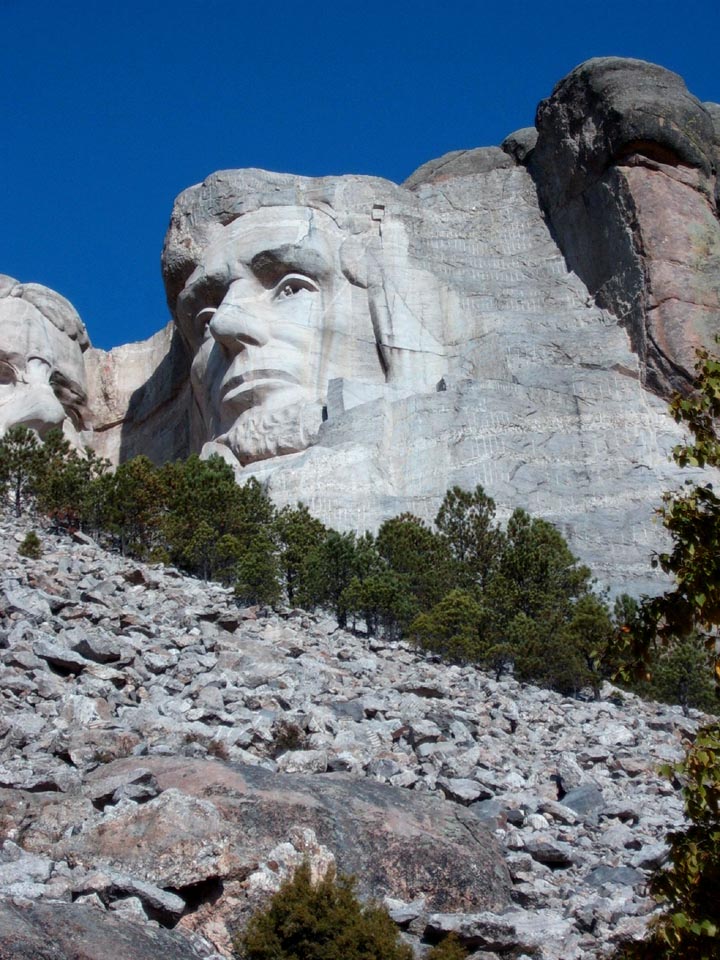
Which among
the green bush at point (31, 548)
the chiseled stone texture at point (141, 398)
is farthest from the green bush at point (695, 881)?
the chiseled stone texture at point (141, 398)

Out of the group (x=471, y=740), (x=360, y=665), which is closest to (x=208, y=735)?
(x=471, y=740)

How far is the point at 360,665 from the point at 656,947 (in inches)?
343

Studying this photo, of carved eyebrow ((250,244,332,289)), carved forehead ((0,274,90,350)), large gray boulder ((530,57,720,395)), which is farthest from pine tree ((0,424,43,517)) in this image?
carved forehead ((0,274,90,350))

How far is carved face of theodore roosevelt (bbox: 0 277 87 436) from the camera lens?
30172 mm

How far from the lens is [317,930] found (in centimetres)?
625

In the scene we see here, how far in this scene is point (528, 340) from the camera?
26.7 m

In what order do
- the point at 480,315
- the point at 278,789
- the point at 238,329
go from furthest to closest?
the point at 480,315, the point at 238,329, the point at 278,789

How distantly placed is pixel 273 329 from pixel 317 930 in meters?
21.3

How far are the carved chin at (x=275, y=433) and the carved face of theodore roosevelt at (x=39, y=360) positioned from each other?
561 cm

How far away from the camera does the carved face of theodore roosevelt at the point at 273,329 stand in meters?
26.2

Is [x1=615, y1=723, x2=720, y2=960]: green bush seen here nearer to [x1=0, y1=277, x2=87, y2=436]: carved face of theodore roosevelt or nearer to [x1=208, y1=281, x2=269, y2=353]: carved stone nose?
[x1=208, y1=281, x2=269, y2=353]: carved stone nose

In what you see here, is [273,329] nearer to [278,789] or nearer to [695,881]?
[278,789]

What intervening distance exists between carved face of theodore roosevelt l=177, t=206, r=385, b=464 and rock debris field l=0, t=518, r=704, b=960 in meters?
11.8

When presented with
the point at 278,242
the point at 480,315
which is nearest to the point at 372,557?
the point at 480,315
